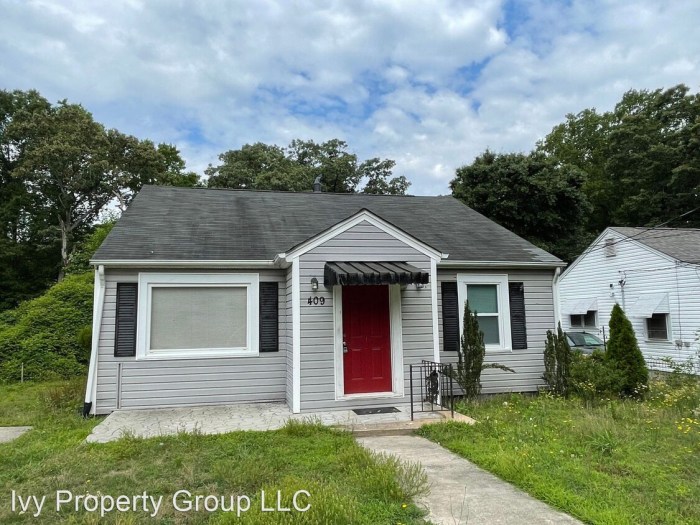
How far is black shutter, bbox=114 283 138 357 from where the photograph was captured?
7.16 metres

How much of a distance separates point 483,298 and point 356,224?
314 centimetres

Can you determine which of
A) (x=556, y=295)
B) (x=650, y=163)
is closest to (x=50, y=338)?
(x=556, y=295)

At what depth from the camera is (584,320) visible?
1745 centimetres

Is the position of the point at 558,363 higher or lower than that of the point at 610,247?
lower

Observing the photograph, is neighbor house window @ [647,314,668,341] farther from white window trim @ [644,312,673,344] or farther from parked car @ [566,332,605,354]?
parked car @ [566,332,605,354]

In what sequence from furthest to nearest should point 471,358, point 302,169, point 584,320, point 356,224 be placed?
point 302,169, point 584,320, point 471,358, point 356,224

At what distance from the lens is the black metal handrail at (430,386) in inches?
276

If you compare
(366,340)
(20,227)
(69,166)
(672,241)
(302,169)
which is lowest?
(366,340)

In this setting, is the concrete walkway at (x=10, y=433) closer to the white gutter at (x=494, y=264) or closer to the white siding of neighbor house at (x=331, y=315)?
the white siding of neighbor house at (x=331, y=315)

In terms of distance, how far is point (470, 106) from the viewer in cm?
1515

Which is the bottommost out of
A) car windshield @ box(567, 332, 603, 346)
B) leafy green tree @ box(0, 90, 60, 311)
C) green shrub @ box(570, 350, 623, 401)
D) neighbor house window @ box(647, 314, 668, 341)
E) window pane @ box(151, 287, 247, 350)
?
green shrub @ box(570, 350, 623, 401)

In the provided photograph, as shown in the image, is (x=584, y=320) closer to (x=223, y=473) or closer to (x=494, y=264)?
(x=494, y=264)

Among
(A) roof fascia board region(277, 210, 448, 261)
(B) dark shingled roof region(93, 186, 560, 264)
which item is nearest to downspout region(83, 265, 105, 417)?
(B) dark shingled roof region(93, 186, 560, 264)

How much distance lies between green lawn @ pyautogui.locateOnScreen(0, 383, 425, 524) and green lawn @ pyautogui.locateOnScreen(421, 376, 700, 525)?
46.5 inches
